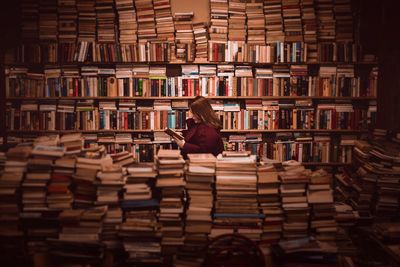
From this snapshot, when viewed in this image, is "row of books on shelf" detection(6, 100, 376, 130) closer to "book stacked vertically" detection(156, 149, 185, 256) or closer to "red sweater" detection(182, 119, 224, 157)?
"red sweater" detection(182, 119, 224, 157)

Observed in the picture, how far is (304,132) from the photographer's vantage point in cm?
604

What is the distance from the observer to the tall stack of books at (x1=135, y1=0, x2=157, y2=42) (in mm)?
5840

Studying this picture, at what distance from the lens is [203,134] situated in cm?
491

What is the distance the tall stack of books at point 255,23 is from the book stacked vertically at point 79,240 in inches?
131

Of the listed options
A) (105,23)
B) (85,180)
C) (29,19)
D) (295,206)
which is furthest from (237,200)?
(29,19)

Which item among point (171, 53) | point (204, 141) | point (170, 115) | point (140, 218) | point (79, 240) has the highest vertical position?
point (171, 53)

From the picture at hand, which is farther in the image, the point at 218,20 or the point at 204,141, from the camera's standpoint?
the point at 218,20

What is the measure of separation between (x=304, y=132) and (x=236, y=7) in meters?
1.82

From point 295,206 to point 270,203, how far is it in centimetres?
19

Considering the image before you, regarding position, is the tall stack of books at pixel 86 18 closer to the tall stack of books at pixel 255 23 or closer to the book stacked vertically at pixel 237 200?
the tall stack of books at pixel 255 23

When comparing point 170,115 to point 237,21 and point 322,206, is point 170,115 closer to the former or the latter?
point 237,21

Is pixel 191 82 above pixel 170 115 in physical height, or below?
above

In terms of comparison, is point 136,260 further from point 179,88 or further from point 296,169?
point 179,88

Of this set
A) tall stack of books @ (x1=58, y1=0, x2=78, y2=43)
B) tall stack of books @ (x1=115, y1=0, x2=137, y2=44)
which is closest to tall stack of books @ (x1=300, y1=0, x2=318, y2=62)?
tall stack of books @ (x1=115, y1=0, x2=137, y2=44)
